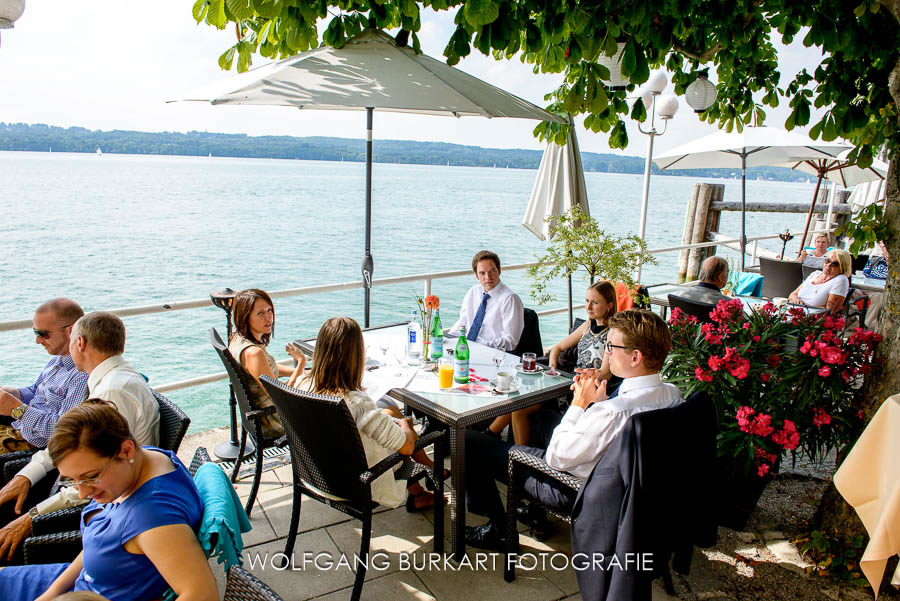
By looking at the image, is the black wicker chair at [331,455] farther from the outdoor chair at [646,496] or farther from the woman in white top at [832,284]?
the woman in white top at [832,284]

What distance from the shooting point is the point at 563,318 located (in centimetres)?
1692

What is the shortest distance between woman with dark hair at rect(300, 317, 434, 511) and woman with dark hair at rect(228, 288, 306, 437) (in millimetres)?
578

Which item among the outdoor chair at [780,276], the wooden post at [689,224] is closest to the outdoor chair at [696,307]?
the outdoor chair at [780,276]

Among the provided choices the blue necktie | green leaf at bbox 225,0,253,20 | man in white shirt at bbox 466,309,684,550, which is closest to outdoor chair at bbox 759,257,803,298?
the blue necktie

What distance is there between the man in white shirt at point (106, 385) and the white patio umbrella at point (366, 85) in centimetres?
132

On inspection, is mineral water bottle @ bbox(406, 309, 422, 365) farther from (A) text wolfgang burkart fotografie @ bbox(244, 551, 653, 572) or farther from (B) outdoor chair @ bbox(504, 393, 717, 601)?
(B) outdoor chair @ bbox(504, 393, 717, 601)

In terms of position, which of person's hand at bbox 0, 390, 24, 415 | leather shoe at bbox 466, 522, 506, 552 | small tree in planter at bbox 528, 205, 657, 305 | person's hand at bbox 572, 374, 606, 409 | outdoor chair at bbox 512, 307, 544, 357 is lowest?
leather shoe at bbox 466, 522, 506, 552

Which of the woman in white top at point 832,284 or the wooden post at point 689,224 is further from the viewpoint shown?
the wooden post at point 689,224

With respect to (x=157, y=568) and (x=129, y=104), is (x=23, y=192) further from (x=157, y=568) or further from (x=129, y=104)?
(x=157, y=568)

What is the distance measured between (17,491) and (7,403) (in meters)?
0.73

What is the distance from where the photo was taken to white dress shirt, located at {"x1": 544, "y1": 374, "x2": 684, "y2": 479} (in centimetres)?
232

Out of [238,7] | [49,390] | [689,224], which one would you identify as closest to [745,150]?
[689,224]

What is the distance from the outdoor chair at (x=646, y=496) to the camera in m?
2.07

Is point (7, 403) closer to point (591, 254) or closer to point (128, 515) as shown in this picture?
point (128, 515)
